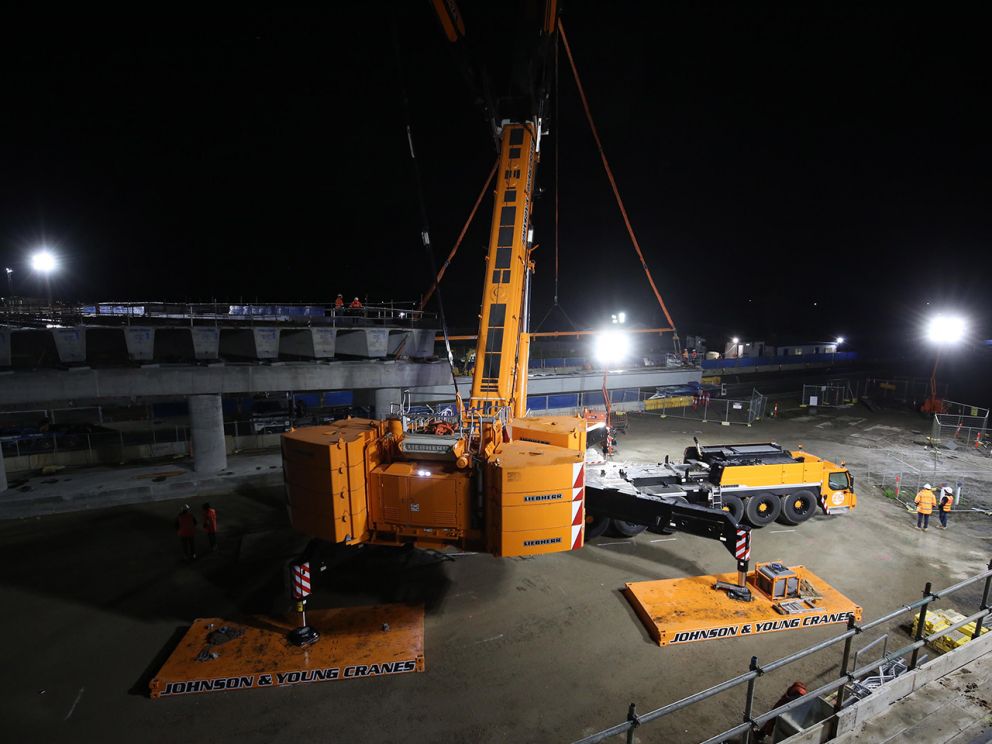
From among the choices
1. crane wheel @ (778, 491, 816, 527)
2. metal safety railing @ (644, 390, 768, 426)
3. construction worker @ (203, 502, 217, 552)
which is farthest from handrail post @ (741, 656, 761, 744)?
metal safety railing @ (644, 390, 768, 426)

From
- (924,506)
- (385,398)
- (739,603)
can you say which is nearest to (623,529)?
(739,603)

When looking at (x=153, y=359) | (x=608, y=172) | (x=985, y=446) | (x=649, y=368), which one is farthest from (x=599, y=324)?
(x=153, y=359)

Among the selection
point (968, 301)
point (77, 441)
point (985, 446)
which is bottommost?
point (985, 446)

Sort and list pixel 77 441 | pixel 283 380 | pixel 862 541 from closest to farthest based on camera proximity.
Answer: pixel 862 541 → pixel 283 380 → pixel 77 441

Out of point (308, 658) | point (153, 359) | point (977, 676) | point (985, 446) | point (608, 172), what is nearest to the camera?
point (977, 676)

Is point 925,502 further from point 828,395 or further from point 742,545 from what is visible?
point 828,395

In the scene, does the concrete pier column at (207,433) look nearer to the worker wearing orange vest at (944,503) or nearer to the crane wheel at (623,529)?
the crane wheel at (623,529)

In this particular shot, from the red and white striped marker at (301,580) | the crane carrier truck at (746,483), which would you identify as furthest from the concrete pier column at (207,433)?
the crane carrier truck at (746,483)

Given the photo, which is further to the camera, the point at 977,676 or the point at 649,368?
the point at 649,368

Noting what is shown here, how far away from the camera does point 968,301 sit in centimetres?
5962

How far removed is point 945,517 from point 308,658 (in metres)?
16.2

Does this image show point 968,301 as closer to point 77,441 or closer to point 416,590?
point 416,590

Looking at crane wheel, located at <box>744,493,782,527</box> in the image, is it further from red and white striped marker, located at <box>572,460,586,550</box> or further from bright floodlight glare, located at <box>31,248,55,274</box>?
bright floodlight glare, located at <box>31,248,55,274</box>

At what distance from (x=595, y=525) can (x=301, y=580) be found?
6.90m
